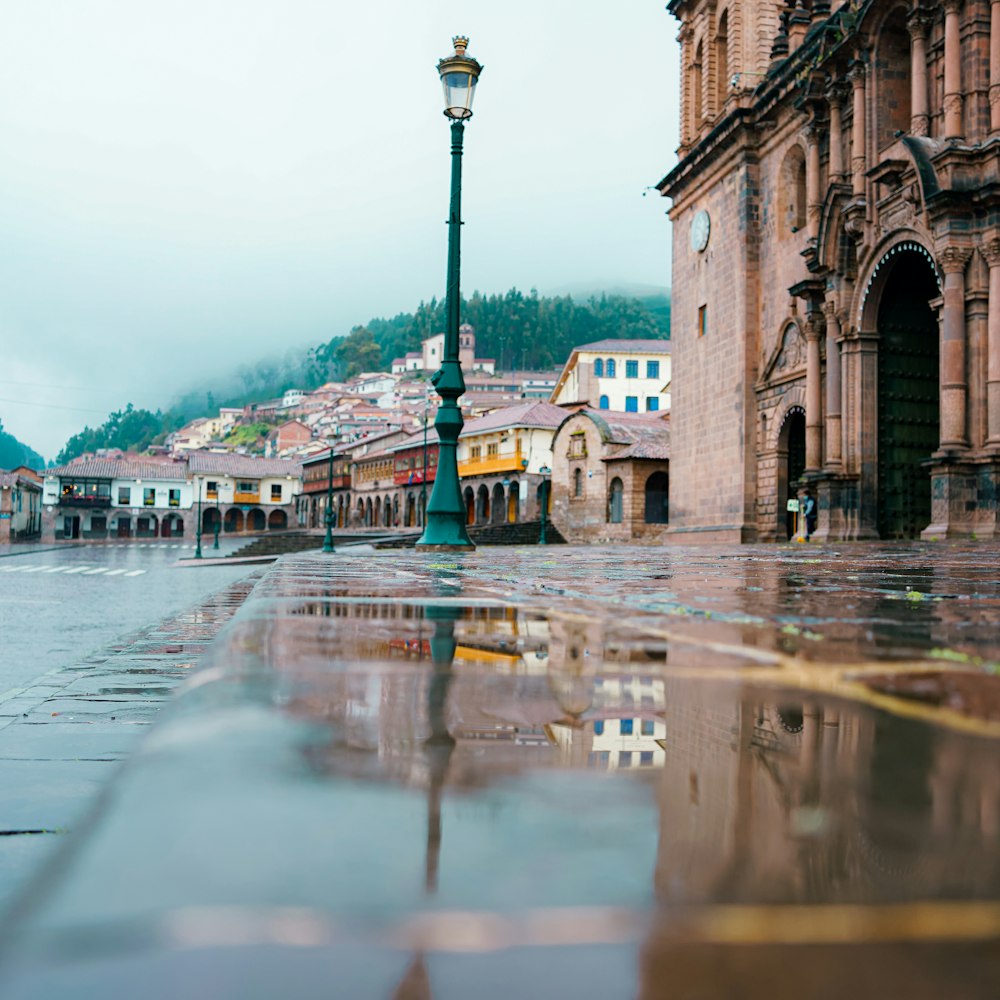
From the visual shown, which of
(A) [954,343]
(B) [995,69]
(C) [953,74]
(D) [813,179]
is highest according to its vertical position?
(D) [813,179]

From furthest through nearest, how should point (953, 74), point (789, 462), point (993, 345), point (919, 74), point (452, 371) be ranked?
point (789, 462), point (919, 74), point (953, 74), point (993, 345), point (452, 371)

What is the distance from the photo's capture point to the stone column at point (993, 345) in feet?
46.0

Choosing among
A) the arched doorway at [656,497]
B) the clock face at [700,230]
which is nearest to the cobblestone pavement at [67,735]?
the clock face at [700,230]

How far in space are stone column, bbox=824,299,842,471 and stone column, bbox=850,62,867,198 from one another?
7.14ft

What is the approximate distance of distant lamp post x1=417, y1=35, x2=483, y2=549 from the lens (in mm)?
10352

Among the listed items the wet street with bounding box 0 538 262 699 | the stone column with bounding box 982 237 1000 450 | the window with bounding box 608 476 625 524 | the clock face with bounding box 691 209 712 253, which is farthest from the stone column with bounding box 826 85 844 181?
→ the window with bounding box 608 476 625 524

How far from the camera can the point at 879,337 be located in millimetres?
17672

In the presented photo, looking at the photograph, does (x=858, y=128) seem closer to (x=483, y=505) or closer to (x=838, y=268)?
(x=838, y=268)

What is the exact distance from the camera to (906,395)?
18.0 metres

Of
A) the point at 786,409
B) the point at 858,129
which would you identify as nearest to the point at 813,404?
the point at 786,409

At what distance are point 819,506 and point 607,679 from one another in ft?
57.7

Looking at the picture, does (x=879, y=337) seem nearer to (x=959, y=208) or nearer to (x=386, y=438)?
(x=959, y=208)

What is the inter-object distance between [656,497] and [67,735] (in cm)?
3740

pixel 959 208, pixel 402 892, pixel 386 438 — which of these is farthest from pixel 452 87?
pixel 386 438
